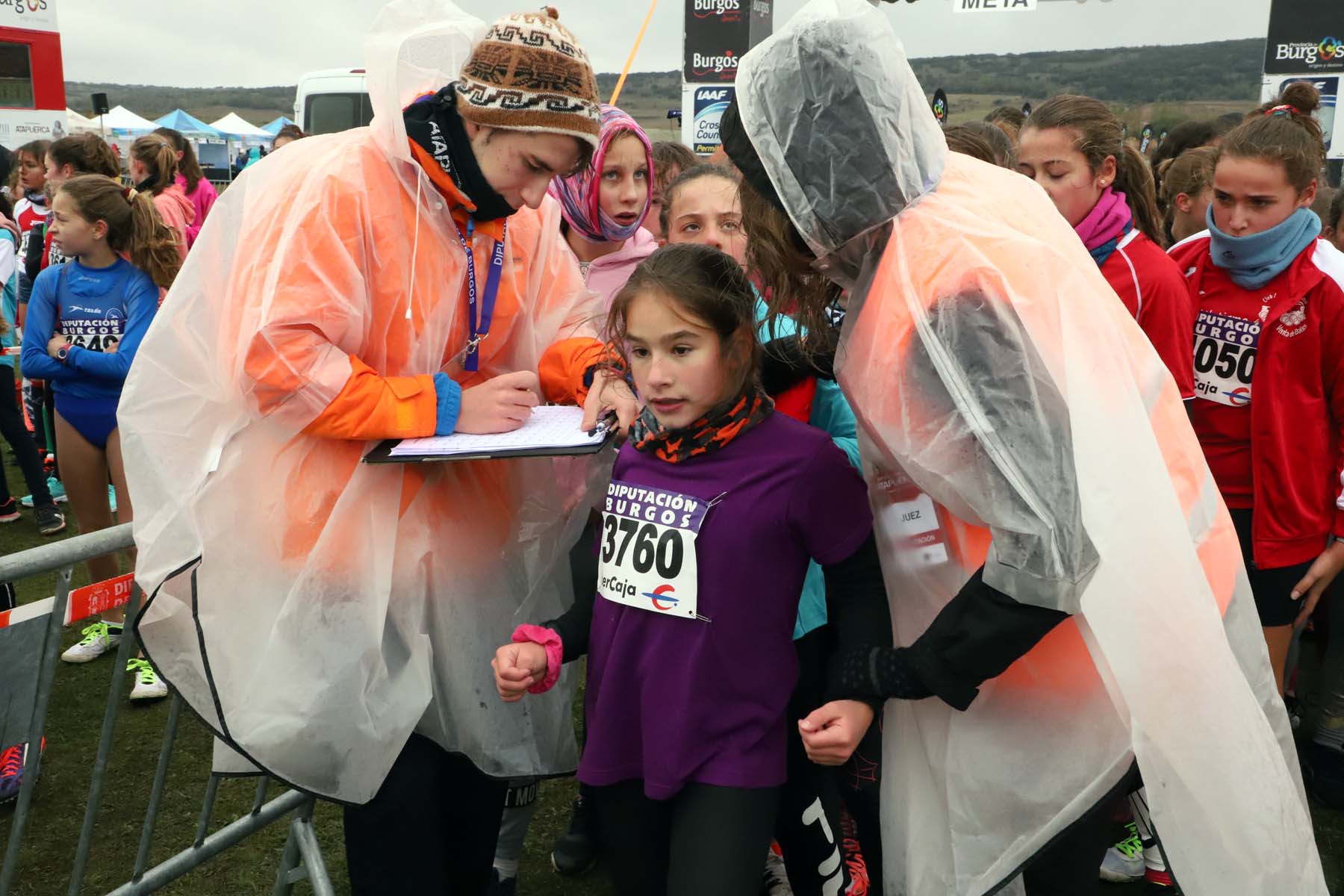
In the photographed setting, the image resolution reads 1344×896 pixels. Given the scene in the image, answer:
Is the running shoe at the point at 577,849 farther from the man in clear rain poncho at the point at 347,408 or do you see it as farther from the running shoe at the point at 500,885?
the man in clear rain poncho at the point at 347,408

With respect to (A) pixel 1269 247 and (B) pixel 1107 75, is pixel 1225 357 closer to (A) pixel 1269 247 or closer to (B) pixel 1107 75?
(A) pixel 1269 247

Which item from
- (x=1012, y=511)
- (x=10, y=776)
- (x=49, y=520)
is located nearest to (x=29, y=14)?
(x=49, y=520)

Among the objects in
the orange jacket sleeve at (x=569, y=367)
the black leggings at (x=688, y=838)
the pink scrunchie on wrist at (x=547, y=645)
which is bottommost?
the black leggings at (x=688, y=838)

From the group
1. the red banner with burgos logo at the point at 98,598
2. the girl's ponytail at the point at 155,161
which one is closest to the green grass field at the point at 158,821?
the red banner with burgos logo at the point at 98,598

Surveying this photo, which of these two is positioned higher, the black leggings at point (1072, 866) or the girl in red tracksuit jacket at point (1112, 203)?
the girl in red tracksuit jacket at point (1112, 203)

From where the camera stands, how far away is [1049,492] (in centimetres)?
131

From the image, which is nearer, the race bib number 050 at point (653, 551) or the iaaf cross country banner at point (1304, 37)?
the race bib number 050 at point (653, 551)

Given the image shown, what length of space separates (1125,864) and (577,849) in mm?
1477

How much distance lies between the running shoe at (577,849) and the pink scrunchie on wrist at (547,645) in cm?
118

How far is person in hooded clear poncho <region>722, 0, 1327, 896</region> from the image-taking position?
1.31 metres

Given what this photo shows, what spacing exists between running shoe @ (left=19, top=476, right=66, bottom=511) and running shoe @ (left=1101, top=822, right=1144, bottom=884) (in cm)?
571

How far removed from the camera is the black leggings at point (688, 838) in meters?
1.66

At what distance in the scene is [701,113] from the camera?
13.4m

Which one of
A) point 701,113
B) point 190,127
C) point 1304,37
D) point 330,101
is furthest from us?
point 190,127
